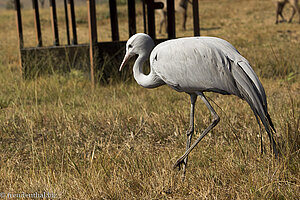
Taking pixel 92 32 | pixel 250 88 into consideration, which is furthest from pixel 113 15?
pixel 250 88

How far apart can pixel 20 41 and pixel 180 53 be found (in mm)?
6022

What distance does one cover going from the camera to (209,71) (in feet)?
9.02

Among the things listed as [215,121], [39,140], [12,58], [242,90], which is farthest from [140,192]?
[12,58]

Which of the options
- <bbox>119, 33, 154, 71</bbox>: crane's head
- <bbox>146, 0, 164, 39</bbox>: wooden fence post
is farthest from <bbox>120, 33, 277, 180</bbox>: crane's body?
<bbox>146, 0, 164, 39</bbox>: wooden fence post

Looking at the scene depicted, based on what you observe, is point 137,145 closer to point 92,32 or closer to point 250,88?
point 250,88

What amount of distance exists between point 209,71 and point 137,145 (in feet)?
4.92

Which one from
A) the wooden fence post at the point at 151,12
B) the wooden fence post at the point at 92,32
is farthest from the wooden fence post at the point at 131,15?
the wooden fence post at the point at 92,32

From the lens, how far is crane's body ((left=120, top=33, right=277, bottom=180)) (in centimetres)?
264

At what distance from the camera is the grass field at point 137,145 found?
267 cm

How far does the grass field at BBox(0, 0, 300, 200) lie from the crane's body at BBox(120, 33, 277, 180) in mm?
281

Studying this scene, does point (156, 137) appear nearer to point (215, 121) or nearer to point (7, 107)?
point (215, 121)

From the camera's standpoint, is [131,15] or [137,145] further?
[131,15]

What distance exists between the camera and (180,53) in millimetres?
2816

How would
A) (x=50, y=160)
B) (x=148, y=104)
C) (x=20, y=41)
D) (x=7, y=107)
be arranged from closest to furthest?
(x=50, y=160), (x=148, y=104), (x=7, y=107), (x=20, y=41)
